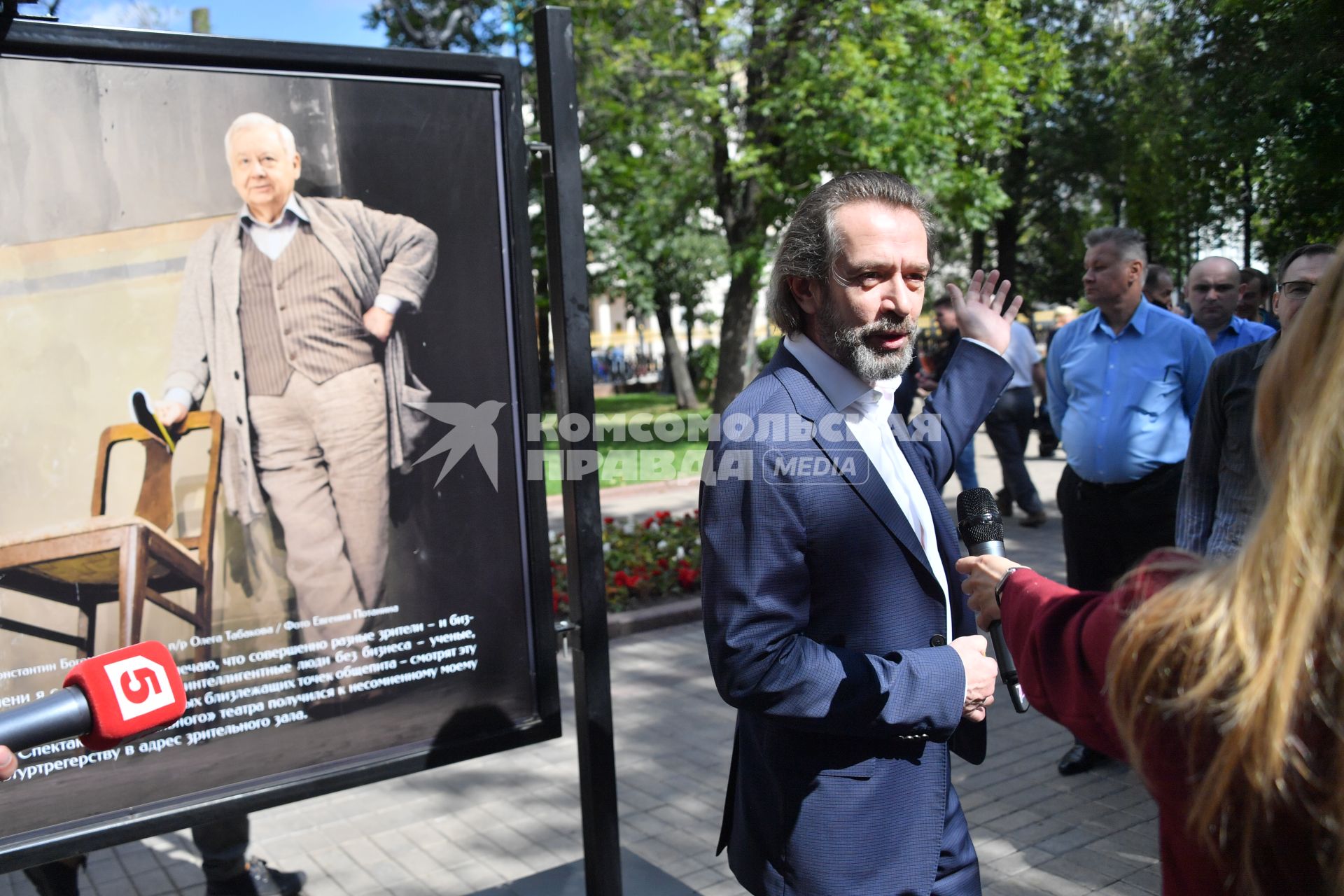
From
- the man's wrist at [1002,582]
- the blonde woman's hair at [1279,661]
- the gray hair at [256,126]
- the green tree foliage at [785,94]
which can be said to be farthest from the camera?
the green tree foliage at [785,94]

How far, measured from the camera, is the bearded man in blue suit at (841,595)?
2.09m

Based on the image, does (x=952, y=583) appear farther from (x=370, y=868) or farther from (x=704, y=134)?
(x=704, y=134)

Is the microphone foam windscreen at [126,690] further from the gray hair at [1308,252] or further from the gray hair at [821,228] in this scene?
the gray hair at [1308,252]

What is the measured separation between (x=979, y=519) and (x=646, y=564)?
6.34 meters

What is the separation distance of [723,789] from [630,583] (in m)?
3.20

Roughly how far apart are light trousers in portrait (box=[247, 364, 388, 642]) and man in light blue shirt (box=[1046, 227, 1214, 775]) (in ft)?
11.0

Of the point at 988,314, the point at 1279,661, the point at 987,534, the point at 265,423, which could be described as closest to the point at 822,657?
the point at 987,534

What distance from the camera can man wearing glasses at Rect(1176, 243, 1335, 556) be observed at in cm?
378

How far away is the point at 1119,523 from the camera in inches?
197

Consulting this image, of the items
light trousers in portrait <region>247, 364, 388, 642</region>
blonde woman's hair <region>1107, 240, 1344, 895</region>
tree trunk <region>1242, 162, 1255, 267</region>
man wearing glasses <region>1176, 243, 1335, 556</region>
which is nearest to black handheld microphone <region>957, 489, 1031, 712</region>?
blonde woman's hair <region>1107, 240, 1344, 895</region>

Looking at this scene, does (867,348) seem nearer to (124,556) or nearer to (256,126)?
(256,126)

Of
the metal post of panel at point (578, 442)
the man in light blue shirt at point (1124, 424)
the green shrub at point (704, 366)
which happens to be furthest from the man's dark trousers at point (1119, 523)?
the green shrub at point (704, 366)

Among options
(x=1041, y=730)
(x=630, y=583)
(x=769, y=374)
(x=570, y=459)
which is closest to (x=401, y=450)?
(x=570, y=459)

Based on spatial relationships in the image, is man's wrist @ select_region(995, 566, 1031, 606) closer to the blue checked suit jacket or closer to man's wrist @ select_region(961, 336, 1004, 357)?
the blue checked suit jacket
